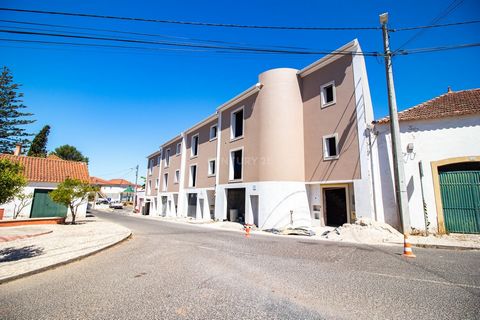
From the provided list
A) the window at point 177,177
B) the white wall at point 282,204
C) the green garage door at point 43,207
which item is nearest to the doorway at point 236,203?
the white wall at point 282,204

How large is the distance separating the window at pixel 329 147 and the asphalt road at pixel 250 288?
30.2 ft

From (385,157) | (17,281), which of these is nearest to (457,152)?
(385,157)

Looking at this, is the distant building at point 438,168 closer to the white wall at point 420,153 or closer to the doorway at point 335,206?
the white wall at point 420,153

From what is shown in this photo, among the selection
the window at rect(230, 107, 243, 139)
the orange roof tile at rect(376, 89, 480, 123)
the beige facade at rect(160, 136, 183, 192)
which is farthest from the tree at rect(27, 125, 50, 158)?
the orange roof tile at rect(376, 89, 480, 123)

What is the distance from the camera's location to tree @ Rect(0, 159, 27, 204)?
6531 millimetres

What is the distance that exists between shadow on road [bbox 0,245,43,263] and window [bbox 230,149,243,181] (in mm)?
14563

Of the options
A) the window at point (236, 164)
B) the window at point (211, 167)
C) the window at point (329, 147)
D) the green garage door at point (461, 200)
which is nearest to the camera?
the green garage door at point (461, 200)

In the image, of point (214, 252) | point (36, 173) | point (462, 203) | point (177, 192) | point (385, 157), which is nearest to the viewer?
point (214, 252)

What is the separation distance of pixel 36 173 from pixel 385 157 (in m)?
27.5

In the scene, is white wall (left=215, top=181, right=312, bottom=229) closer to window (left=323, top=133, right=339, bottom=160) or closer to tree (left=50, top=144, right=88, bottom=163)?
window (left=323, top=133, right=339, bottom=160)

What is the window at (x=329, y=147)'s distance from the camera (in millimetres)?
15781

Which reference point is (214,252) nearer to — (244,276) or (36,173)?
(244,276)

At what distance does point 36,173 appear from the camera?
70.2ft

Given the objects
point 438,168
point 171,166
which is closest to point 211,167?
point 171,166
